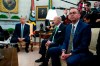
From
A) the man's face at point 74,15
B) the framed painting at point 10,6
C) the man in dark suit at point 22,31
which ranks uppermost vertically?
the framed painting at point 10,6

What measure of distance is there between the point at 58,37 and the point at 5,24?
4412 mm

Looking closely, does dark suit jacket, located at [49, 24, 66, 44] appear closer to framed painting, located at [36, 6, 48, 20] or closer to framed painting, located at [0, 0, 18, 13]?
framed painting, located at [36, 6, 48, 20]

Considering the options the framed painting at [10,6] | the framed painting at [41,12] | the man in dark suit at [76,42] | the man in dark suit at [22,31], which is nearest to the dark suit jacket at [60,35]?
the man in dark suit at [76,42]

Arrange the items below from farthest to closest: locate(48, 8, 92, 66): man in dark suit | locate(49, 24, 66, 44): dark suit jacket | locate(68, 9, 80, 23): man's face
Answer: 1. locate(49, 24, 66, 44): dark suit jacket
2. locate(68, 9, 80, 23): man's face
3. locate(48, 8, 92, 66): man in dark suit

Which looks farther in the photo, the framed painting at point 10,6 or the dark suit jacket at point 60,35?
the framed painting at point 10,6

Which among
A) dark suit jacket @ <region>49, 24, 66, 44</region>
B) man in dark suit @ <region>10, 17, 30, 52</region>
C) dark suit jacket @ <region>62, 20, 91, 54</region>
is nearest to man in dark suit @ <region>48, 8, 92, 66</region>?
dark suit jacket @ <region>62, 20, 91, 54</region>

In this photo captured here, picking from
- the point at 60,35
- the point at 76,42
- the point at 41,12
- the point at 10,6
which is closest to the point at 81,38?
the point at 76,42

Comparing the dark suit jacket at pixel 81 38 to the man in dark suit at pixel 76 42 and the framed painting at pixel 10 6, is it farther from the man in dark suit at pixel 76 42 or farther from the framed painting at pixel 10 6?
the framed painting at pixel 10 6

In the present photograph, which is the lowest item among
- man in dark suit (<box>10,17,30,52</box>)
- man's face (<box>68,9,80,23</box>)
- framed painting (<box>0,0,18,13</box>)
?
man in dark suit (<box>10,17,30,52</box>)

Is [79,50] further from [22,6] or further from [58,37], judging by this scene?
[22,6]

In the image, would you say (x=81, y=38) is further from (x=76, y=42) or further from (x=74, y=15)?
(x=74, y=15)

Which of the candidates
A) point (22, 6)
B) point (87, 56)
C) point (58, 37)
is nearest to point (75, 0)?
point (22, 6)

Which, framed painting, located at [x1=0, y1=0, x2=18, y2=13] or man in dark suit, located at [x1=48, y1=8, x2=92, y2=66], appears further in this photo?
framed painting, located at [x1=0, y1=0, x2=18, y2=13]

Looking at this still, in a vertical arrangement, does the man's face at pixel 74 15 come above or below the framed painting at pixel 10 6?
below
